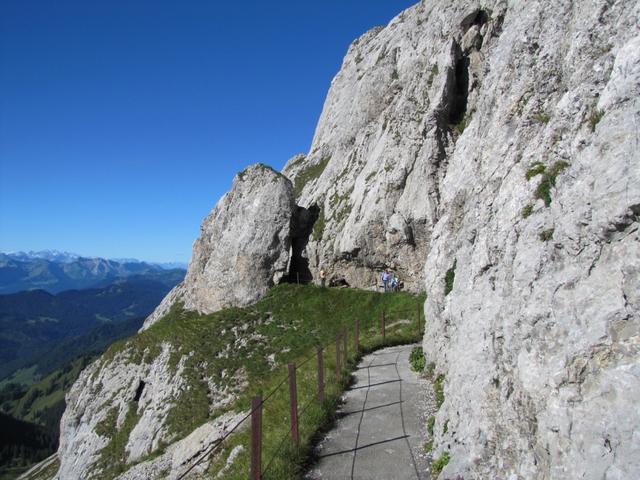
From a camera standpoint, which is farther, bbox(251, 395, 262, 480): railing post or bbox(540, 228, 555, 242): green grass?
bbox(251, 395, 262, 480): railing post

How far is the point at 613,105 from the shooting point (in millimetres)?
8773

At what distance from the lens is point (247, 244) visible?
46.8 meters

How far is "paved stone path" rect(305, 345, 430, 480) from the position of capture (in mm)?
11898

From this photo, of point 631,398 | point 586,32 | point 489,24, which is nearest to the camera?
point 631,398

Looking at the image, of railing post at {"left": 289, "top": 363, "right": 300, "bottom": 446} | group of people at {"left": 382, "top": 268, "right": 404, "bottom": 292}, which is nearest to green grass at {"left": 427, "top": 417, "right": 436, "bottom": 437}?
railing post at {"left": 289, "top": 363, "right": 300, "bottom": 446}

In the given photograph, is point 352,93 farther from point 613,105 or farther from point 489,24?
point 613,105

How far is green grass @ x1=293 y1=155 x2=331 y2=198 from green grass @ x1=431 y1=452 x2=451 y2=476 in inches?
2086

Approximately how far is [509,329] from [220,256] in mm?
41875

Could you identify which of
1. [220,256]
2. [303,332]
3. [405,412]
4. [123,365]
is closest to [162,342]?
[123,365]

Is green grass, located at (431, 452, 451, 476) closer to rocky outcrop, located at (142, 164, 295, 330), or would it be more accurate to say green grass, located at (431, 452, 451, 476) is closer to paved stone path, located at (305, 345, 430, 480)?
paved stone path, located at (305, 345, 430, 480)

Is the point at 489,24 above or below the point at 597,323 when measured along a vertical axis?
above

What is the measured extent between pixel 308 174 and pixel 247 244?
75.4 feet

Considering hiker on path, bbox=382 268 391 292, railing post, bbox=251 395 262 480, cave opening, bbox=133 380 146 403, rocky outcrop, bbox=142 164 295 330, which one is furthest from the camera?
rocky outcrop, bbox=142 164 295 330

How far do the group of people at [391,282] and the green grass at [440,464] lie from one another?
28.8 metres
